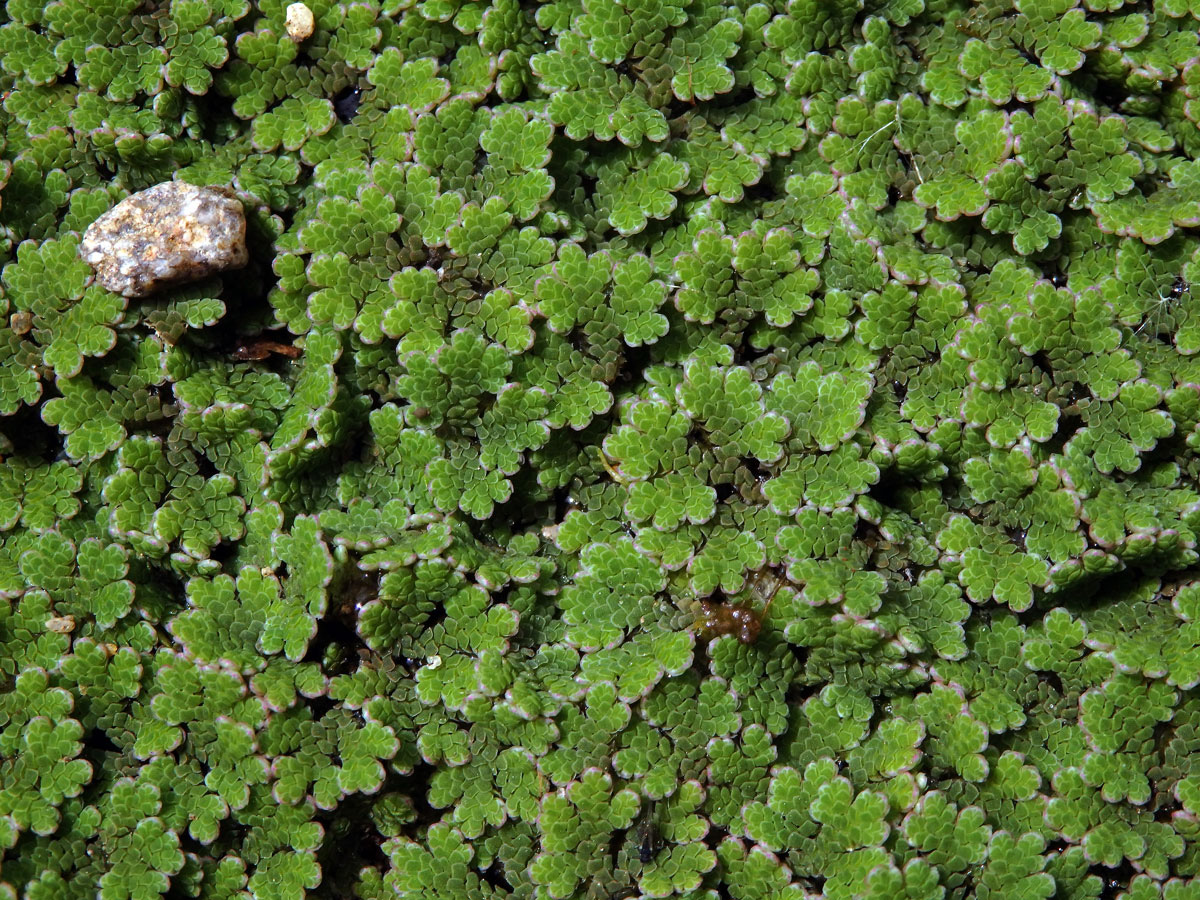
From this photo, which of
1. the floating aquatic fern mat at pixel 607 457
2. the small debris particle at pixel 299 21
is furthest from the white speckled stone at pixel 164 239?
the small debris particle at pixel 299 21

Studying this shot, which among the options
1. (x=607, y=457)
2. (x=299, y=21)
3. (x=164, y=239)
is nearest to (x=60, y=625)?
(x=164, y=239)

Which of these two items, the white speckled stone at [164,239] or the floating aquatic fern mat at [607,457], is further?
the white speckled stone at [164,239]

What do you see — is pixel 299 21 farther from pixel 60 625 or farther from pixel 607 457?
pixel 60 625

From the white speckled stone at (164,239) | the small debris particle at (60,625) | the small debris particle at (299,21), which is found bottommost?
the small debris particle at (60,625)

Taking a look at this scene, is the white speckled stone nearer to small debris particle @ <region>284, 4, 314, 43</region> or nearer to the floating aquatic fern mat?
the floating aquatic fern mat

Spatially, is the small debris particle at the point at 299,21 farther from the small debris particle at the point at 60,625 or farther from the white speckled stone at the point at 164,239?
the small debris particle at the point at 60,625

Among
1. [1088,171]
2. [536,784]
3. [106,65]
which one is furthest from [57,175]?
[1088,171]

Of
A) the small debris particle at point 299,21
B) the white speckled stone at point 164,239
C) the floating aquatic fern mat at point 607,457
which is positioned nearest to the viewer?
the floating aquatic fern mat at point 607,457
